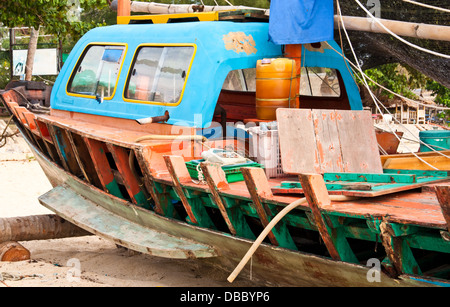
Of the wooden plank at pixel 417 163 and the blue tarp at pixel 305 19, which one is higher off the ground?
the blue tarp at pixel 305 19

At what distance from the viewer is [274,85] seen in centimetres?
549

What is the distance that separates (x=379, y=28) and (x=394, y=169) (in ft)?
4.03

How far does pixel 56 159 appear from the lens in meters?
7.12

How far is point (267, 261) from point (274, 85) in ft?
6.08

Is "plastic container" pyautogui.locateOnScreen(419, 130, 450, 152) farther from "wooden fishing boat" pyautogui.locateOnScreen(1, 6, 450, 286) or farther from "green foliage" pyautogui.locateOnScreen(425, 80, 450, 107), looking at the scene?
"green foliage" pyautogui.locateOnScreen(425, 80, 450, 107)

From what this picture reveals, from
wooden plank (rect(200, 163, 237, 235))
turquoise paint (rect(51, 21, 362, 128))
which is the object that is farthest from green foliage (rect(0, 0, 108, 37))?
wooden plank (rect(200, 163, 237, 235))

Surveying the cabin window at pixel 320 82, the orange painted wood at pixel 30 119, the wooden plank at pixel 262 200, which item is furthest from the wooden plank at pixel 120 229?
the cabin window at pixel 320 82

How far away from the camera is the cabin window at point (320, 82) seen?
23.0ft

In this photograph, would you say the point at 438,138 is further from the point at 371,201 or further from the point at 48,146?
the point at 48,146

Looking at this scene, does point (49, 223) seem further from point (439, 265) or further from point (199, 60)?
point (439, 265)

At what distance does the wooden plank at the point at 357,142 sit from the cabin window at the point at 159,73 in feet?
5.21

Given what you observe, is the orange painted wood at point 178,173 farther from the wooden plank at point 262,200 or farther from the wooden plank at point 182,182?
the wooden plank at point 262,200

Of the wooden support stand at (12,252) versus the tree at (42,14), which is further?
the tree at (42,14)

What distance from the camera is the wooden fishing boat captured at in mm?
3650
